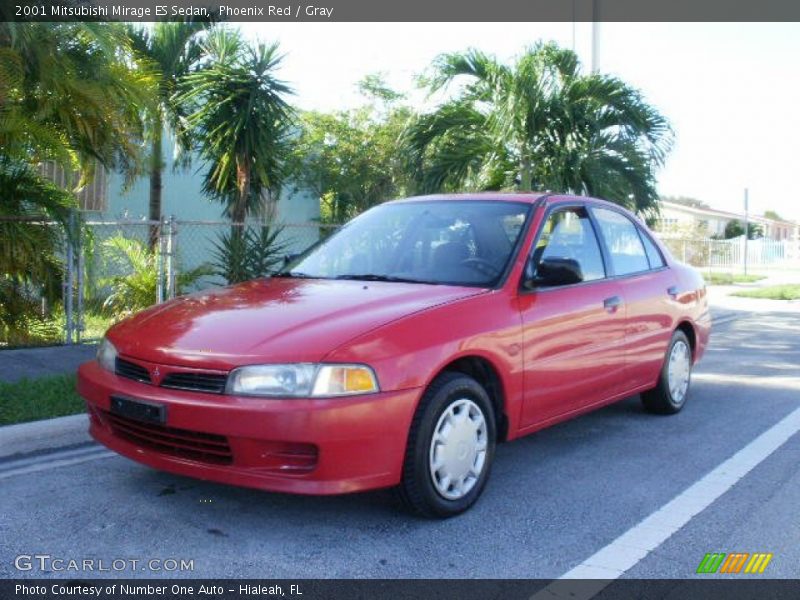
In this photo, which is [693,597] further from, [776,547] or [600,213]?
[600,213]

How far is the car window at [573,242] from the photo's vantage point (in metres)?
5.18

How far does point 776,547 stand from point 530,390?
1403mm

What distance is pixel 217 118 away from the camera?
11781 mm

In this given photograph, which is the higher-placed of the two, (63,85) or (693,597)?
(63,85)

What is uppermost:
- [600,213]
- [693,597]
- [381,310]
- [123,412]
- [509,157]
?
[509,157]

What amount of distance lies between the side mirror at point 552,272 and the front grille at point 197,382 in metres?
1.84

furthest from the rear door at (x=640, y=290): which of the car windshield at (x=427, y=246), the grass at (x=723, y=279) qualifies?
Result: the grass at (x=723, y=279)

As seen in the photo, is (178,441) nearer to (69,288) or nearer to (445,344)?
(445,344)

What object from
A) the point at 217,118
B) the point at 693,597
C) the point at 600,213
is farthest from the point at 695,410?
the point at 217,118

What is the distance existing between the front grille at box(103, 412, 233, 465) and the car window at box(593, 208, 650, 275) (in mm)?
3102

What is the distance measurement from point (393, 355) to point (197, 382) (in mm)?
877

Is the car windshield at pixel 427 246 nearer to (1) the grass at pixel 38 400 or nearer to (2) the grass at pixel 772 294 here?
(1) the grass at pixel 38 400

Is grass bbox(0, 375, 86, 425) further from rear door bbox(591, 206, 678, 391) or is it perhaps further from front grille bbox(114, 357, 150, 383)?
rear door bbox(591, 206, 678, 391)

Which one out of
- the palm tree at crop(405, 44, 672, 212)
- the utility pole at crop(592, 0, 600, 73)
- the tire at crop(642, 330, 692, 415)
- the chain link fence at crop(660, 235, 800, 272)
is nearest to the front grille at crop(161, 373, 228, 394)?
the tire at crop(642, 330, 692, 415)
